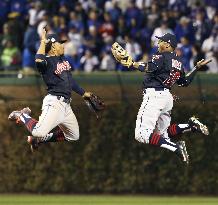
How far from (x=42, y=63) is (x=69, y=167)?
5.36 meters

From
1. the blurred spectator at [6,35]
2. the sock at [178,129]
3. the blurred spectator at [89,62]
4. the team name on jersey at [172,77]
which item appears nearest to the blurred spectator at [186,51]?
the blurred spectator at [89,62]

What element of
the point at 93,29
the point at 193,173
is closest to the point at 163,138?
the point at 193,173

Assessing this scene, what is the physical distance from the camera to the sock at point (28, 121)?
17828mm

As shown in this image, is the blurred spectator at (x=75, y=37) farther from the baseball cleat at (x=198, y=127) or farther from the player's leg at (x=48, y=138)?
the baseball cleat at (x=198, y=127)

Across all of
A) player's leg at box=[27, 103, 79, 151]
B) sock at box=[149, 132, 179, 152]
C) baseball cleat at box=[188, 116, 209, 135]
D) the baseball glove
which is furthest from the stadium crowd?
the baseball glove

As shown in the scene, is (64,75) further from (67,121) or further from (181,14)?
(181,14)

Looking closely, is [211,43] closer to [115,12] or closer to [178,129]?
[115,12]

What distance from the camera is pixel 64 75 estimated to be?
17.8 m

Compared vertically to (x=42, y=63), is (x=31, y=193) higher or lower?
lower

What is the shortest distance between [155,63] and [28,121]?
2.38 meters

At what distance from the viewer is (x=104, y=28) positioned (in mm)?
25938

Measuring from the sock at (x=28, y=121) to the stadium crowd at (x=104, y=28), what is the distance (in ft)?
18.4

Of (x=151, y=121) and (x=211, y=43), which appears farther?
(x=211, y=43)

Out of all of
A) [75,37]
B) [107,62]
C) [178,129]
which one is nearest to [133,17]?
[75,37]
